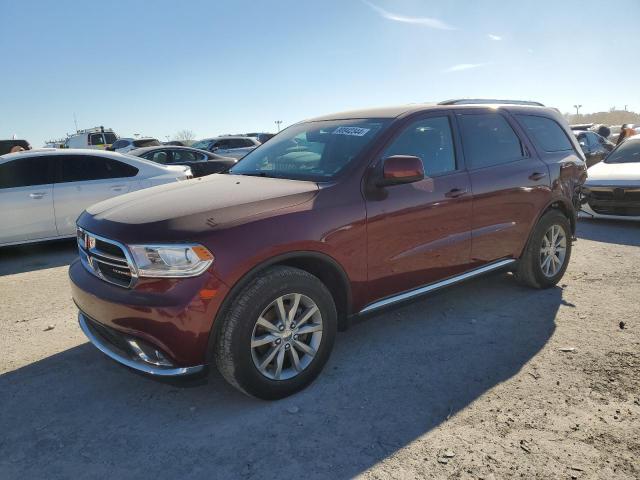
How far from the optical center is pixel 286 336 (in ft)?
9.70

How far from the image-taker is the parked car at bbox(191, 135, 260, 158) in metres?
19.0

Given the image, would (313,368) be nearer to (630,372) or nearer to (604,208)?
(630,372)

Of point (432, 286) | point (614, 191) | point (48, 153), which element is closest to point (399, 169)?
point (432, 286)

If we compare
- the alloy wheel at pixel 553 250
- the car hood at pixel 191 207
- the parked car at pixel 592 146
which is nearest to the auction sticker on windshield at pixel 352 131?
the car hood at pixel 191 207

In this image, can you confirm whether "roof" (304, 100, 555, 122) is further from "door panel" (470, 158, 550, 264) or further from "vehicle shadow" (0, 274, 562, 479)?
"vehicle shadow" (0, 274, 562, 479)

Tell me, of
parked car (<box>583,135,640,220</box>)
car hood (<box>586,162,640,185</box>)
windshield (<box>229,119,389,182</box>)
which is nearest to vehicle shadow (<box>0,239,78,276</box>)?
windshield (<box>229,119,389,182</box>)

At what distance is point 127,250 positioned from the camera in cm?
269

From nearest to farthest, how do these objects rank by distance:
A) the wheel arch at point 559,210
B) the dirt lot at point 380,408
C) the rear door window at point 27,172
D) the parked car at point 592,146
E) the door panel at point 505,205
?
1. the dirt lot at point 380,408
2. the door panel at point 505,205
3. the wheel arch at point 559,210
4. the rear door window at point 27,172
5. the parked car at point 592,146

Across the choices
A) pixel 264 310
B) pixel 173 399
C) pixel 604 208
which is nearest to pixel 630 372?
pixel 264 310

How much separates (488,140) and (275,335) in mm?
2648

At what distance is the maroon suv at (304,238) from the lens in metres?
2.64

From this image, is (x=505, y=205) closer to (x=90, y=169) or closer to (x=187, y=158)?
(x=90, y=169)

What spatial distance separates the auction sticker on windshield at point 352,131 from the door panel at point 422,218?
25 centimetres

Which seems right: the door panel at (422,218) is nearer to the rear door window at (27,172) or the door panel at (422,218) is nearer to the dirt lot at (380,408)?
the dirt lot at (380,408)
